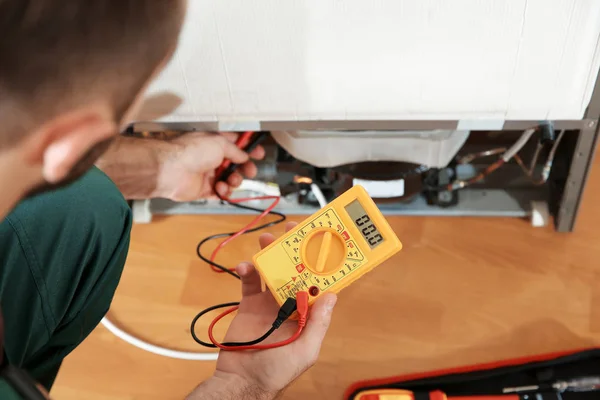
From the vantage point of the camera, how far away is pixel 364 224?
611 mm

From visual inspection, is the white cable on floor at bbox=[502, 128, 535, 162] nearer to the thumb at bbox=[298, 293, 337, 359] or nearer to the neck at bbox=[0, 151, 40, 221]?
the thumb at bbox=[298, 293, 337, 359]

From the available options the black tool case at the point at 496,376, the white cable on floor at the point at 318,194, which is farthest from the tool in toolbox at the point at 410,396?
the white cable on floor at the point at 318,194

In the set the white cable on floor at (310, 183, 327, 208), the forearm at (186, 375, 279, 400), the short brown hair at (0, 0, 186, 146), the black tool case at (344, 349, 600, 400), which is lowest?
the black tool case at (344, 349, 600, 400)

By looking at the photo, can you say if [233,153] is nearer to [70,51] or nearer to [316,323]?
[316,323]

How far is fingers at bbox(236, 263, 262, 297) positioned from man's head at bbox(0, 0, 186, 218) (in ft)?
0.88

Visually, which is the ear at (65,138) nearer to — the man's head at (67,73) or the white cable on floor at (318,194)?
the man's head at (67,73)

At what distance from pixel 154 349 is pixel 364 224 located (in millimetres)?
371

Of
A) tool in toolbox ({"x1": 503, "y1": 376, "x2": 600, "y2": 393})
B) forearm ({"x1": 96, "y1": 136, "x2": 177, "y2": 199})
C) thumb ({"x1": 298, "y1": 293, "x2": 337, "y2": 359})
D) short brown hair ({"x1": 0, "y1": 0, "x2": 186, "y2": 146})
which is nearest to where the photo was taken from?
short brown hair ({"x1": 0, "y1": 0, "x2": 186, "y2": 146})

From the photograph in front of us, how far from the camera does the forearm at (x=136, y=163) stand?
0.83 m

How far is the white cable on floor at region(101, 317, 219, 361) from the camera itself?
0.78m

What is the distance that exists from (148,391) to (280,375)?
0.27 meters

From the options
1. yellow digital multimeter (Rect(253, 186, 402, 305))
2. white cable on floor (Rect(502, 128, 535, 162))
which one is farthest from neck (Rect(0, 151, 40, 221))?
white cable on floor (Rect(502, 128, 535, 162))

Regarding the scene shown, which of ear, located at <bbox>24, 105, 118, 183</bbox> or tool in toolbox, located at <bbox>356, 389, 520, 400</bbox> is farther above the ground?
ear, located at <bbox>24, 105, 118, 183</bbox>

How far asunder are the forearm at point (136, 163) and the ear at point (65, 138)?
43cm
